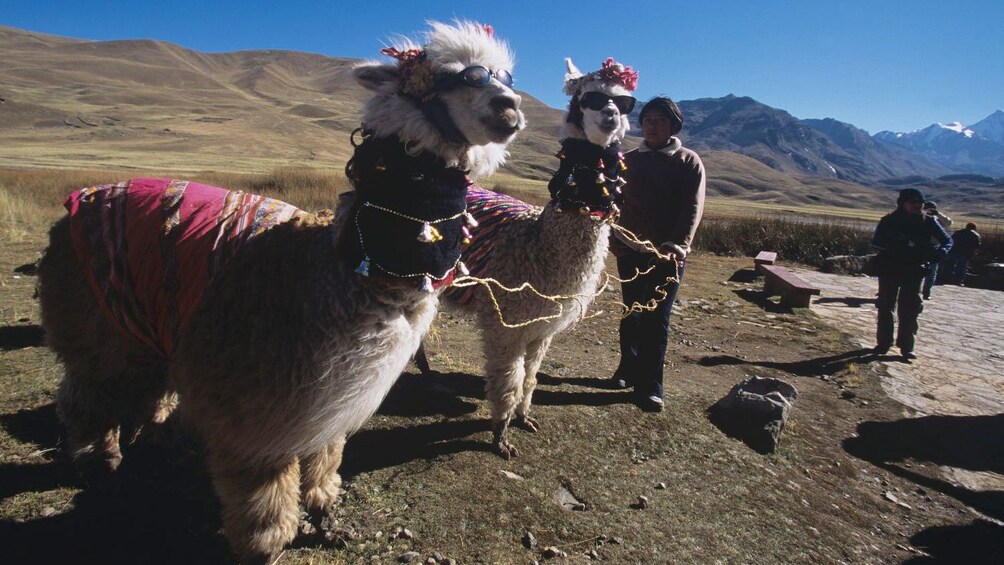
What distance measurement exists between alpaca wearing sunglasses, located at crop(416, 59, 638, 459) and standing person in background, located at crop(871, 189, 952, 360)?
481 cm

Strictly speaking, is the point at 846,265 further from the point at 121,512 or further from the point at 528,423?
the point at 121,512

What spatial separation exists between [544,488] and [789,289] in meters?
6.92

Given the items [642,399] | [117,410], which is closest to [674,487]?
[642,399]

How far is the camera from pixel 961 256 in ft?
39.5

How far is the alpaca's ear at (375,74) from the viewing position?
1.85 meters

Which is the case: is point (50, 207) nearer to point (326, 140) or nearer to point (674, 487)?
point (674, 487)

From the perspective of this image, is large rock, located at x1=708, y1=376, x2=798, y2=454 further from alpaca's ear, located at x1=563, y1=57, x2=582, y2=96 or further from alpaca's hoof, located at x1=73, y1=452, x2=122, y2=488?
alpaca's hoof, located at x1=73, y1=452, x2=122, y2=488

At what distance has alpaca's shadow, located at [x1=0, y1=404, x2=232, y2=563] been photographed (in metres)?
2.24

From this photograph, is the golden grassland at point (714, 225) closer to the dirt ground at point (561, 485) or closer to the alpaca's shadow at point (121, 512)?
the dirt ground at point (561, 485)

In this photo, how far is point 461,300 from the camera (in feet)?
12.4

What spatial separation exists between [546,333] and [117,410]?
2.37 m

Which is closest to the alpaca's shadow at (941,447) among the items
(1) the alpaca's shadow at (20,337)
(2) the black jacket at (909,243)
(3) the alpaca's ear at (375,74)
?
(2) the black jacket at (909,243)

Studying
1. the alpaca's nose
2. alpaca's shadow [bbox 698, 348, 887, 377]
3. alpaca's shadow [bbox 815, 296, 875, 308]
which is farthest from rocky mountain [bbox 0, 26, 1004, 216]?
alpaca's shadow [bbox 815, 296, 875, 308]

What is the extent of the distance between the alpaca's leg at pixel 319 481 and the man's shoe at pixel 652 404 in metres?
2.54
